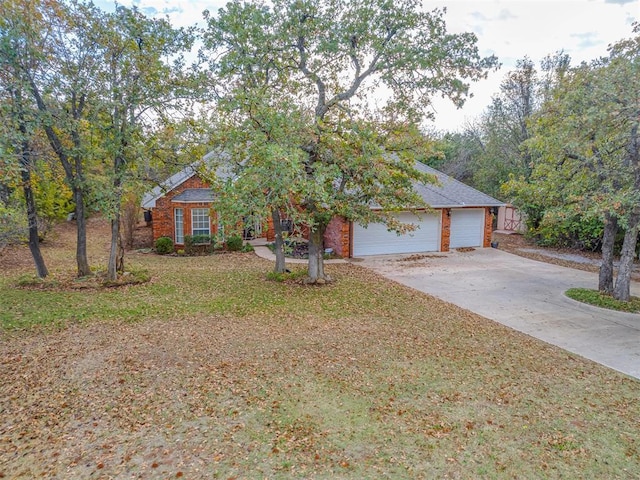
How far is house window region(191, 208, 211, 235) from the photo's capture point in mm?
18141

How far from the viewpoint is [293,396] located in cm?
547

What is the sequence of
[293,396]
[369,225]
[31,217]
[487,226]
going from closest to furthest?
1. [293,396]
2. [31,217]
3. [369,225]
4. [487,226]

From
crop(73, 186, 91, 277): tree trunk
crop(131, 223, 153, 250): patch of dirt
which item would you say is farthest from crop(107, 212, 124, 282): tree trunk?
crop(131, 223, 153, 250): patch of dirt

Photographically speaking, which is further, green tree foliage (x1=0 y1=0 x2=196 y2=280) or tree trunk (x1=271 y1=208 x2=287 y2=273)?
tree trunk (x1=271 y1=208 x2=287 y2=273)

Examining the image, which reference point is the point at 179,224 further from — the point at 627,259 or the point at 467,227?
the point at 627,259

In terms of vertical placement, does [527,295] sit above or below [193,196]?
below

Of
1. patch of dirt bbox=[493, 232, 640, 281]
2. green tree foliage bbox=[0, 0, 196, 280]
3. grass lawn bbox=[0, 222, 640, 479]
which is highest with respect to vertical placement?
green tree foliage bbox=[0, 0, 196, 280]

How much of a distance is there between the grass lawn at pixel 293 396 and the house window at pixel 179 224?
872 centimetres

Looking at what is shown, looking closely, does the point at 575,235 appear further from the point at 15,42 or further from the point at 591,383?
the point at 15,42

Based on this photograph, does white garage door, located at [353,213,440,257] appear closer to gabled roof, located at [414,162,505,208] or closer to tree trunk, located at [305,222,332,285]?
gabled roof, located at [414,162,505,208]

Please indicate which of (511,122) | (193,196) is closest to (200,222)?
(193,196)

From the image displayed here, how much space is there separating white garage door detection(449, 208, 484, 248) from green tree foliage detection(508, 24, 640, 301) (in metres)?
7.80

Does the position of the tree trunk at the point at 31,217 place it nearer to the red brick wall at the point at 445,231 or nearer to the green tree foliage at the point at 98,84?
the green tree foliage at the point at 98,84

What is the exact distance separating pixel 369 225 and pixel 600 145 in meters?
9.25
